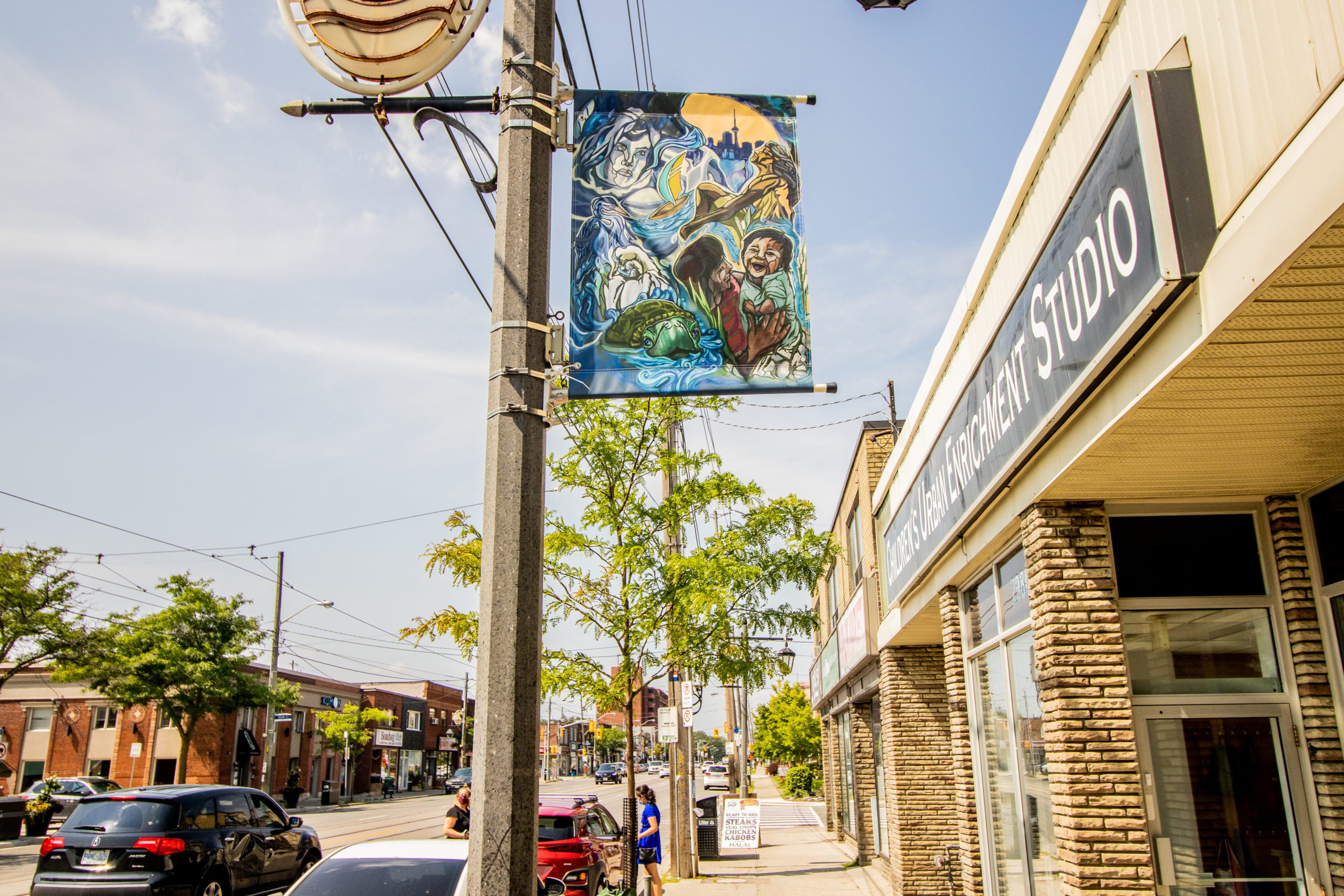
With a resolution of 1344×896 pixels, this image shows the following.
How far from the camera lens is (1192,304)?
14.3ft

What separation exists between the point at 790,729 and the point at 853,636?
124 feet

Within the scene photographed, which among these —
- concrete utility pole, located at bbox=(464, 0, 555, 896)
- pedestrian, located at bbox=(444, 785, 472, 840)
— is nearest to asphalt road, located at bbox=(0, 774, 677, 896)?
→ pedestrian, located at bbox=(444, 785, 472, 840)

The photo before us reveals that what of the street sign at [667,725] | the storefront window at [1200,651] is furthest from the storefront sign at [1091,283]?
the street sign at [667,725]

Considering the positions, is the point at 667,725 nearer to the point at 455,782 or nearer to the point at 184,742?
the point at 184,742

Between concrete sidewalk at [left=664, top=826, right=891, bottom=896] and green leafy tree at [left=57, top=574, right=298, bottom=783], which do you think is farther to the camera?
green leafy tree at [left=57, top=574, right=298, bottom=783]

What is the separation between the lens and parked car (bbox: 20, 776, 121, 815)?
86.5ft

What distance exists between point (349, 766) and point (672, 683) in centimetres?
5001

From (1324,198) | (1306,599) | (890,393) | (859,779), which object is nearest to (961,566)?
(1306,599)

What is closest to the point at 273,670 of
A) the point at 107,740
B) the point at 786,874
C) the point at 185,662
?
the point at 185,662

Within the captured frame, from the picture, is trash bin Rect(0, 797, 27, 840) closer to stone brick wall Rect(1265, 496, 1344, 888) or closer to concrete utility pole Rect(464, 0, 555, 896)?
concrete utility pole Rect(464, 0, 555, 896)

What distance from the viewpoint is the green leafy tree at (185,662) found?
3712 centimetres

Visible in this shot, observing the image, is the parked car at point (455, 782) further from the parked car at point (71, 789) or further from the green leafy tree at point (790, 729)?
the parked car at point (71, 789)

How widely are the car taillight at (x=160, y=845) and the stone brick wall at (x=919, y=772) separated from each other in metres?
9.59

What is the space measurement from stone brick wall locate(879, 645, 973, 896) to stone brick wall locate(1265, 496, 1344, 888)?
8.14 m
